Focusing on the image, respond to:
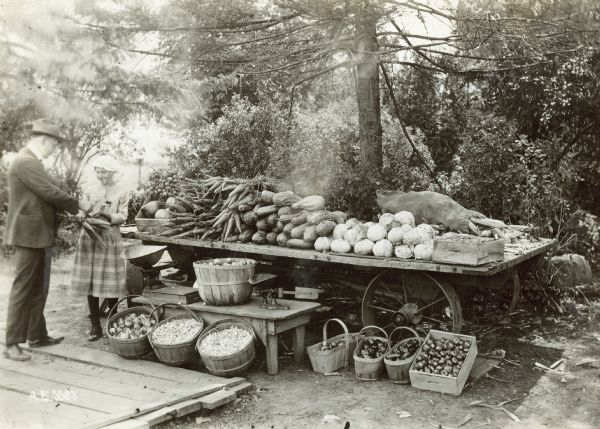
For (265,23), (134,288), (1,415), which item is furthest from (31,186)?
(265,23)

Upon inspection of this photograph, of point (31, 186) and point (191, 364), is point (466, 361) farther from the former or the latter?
point (31, 186)

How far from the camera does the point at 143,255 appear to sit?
22.5ft

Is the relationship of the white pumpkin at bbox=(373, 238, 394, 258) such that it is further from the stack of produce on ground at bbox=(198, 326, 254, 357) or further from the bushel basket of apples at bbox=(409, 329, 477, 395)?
the stack of produce on ground at bbox=(198, 326, 254, 357)

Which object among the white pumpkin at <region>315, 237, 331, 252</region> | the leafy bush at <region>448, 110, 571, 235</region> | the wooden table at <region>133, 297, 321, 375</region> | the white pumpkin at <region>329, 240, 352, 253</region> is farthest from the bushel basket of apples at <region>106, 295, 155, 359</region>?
the leafy bush at <region>448, 110, 571, 235</region>

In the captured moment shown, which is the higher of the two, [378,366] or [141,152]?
[141,152]

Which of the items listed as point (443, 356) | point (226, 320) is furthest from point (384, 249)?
point (226, 320)

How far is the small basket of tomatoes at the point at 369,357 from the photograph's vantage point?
5574 mm

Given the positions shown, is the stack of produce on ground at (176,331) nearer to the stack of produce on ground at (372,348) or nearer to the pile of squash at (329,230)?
the pile of squash at (329,230)

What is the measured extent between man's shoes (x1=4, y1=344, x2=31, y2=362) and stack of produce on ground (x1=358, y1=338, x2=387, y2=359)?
334 centimetres

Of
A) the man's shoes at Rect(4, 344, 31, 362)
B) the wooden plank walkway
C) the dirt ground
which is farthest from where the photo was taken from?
the man's shoes at Rect(4, 344, 31, 362)

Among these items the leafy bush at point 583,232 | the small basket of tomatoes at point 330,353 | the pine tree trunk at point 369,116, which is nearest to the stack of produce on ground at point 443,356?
the small basket of tomatoes at point 330,353

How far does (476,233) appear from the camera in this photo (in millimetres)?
6293

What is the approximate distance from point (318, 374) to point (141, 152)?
10568 millimetres

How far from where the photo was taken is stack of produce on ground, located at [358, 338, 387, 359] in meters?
5.77
